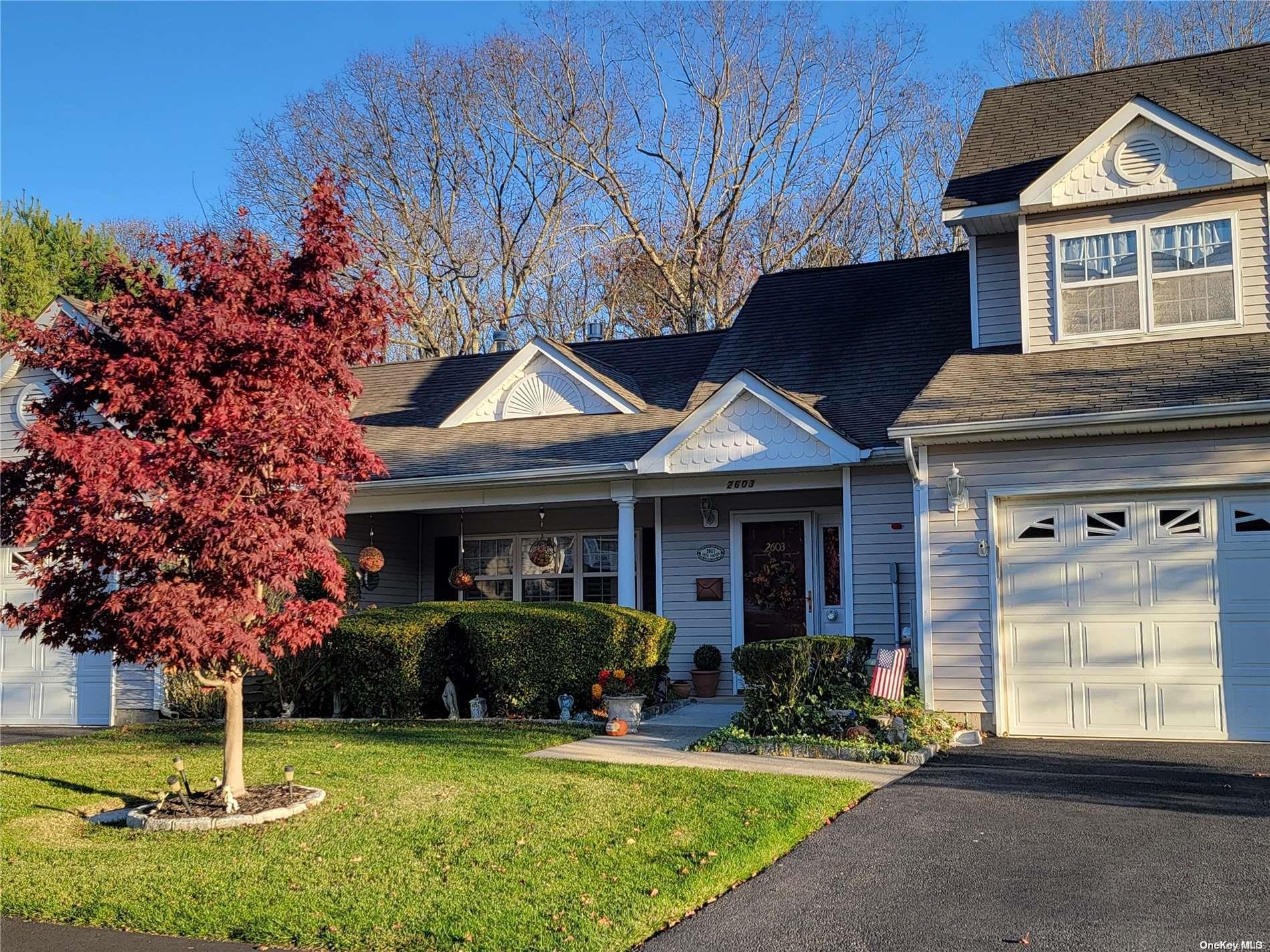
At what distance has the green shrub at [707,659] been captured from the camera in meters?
14.7

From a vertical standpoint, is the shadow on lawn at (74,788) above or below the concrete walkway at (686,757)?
below

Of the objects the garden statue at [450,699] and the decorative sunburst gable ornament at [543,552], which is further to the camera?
the decorative sunburst gable ornament at [543,552]

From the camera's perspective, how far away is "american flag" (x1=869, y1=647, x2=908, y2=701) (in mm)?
10742

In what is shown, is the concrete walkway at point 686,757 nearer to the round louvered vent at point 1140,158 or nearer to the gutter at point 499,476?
the gutter at point 499,476

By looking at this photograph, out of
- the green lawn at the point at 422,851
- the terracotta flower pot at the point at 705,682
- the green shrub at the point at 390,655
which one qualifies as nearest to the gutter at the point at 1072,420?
the green lawn at the point at 422,851

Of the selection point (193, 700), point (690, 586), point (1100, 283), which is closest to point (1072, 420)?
point (1100, 283)

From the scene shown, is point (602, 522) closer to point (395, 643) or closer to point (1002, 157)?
point (395, 643)

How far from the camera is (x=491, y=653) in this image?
41.7 ft

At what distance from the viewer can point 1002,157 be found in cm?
1360

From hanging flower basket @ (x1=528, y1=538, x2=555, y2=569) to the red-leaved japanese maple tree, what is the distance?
8153 millimetres

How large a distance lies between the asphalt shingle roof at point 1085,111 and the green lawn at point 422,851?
7911 mm

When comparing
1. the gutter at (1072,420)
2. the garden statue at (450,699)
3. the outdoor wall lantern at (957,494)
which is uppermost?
the gutter at (1072,420)

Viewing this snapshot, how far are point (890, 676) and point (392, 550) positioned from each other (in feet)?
28.2

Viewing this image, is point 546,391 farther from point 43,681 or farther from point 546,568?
point 43,681
